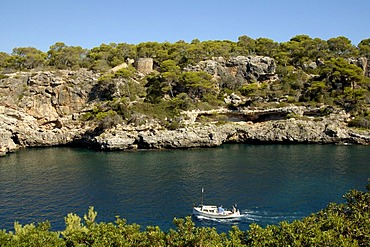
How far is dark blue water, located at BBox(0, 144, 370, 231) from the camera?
3722cm

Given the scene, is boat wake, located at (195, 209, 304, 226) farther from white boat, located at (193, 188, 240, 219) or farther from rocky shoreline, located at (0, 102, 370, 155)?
rocky shoreline, located at (0, 102, 370, 155)

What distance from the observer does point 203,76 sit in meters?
87.8

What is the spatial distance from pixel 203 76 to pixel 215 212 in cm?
5573

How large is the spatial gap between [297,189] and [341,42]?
77.4 metres

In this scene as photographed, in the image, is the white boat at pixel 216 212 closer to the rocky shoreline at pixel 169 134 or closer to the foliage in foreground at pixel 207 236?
the foliage in foreground at pixel 207 236

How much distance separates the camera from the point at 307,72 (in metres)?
96.8

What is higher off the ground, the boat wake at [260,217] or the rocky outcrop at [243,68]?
the rocky outcrop at [243,68]

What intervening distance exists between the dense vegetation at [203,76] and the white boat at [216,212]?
125 feet

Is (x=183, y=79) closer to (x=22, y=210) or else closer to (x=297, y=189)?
(x=297, y=189)

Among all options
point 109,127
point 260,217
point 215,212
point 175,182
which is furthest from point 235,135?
point 260,217

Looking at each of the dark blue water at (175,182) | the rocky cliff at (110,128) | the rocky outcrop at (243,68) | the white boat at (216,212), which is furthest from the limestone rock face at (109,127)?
the white boat at (216,212)

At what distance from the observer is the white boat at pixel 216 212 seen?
117 ft

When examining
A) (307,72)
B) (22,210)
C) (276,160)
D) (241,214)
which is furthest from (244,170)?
(307,72)

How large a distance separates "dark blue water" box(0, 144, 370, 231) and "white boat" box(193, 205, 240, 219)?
0.78 m
